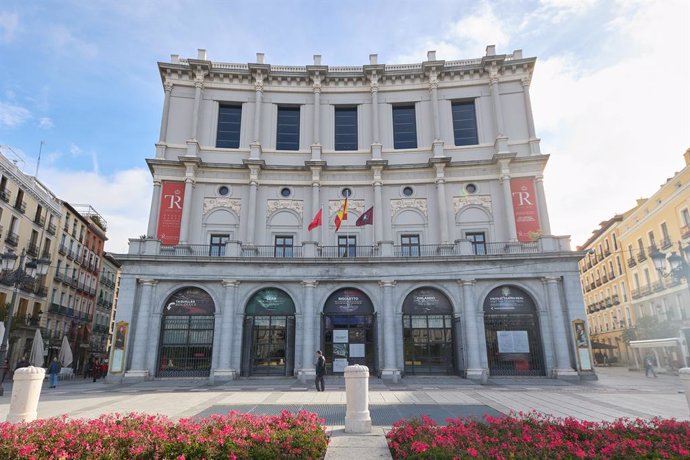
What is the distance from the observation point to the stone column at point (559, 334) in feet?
73.5

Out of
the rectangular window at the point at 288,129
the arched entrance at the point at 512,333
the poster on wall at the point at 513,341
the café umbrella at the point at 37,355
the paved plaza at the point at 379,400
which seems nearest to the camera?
the paved plaza at the point at 379,400

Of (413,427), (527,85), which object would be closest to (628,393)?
(413,427)

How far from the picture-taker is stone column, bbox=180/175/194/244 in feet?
89.8

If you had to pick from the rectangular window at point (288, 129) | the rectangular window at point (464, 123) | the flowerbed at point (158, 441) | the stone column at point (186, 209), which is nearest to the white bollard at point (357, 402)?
the flowerbed at point (158, 441)

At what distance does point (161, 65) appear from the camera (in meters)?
30.6

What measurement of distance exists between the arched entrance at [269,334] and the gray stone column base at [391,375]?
522 centimetres

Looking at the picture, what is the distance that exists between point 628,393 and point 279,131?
2599 cm

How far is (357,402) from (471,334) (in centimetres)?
1521

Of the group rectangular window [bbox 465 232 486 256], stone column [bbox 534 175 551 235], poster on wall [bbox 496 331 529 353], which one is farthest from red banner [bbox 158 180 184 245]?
stone column [bbox 534 175 551 235]

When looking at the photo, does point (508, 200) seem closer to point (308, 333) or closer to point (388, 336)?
point (388, 336)

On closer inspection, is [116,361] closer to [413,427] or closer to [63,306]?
[413,427]

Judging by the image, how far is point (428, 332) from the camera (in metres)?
24.3

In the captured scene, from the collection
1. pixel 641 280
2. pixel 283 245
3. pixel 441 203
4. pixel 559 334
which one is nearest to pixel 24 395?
pixel 283 245

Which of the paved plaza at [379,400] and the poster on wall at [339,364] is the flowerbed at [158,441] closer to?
the paved plaza at [379,400]
